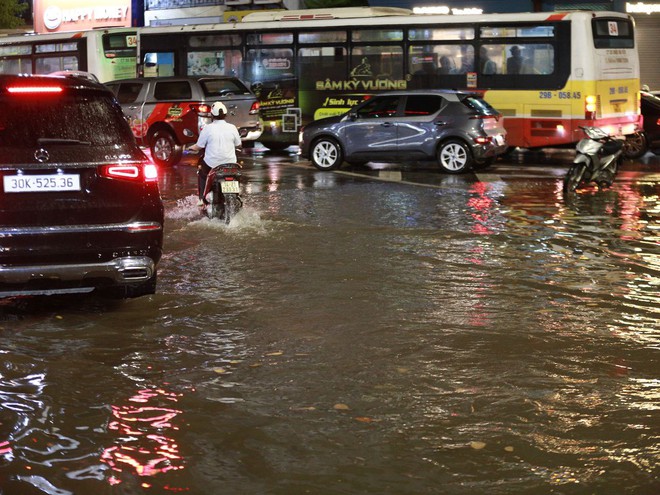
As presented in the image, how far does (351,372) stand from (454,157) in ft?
45.6

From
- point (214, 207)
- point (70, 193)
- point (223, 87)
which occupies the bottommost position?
point (214, 207)

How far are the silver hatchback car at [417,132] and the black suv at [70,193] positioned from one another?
1243 cm

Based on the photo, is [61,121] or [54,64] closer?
[61,121]

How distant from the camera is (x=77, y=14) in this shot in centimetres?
4203

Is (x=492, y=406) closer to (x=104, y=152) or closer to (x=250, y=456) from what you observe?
(x=250, y=456)

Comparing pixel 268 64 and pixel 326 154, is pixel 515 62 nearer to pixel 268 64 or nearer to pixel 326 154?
pixel 326 154

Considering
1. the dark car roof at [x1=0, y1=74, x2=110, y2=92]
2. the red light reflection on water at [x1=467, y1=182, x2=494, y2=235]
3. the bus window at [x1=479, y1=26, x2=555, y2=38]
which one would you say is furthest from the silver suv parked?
the dark car roof at [x1=0, y1=74, x2=110, y2=92]

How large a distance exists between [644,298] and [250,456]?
477 cm

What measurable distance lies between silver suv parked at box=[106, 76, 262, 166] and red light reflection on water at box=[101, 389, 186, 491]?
17.2 metres

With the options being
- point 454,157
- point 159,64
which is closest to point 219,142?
point 454,157

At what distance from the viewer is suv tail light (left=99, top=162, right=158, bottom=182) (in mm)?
7828

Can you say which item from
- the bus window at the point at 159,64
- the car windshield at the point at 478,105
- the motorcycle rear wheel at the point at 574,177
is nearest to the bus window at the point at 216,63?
the bus window at the point at 159,64

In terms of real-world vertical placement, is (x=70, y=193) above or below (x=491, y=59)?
below

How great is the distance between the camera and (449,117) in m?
19.9
